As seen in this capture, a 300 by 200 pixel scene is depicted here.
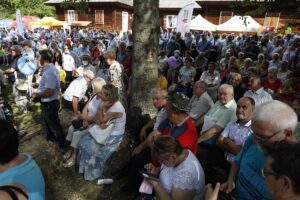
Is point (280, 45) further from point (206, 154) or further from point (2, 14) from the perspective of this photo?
point (2, 14)

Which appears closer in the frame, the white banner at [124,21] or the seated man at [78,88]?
the seated man at [78,88]

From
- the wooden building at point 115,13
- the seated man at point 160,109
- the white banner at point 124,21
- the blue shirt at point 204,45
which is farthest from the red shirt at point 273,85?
the white banner at point 124,21

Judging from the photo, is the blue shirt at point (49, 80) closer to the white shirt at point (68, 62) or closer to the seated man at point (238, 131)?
the seated man at point (238, 131)

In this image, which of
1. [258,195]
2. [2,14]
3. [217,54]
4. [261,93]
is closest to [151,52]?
[261,93]

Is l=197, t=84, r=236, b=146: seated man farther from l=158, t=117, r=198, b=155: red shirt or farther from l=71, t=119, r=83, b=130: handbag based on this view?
l=71, t=119, r=83, b=130: handbag

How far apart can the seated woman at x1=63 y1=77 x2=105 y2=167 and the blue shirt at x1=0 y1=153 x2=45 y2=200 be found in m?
2.46

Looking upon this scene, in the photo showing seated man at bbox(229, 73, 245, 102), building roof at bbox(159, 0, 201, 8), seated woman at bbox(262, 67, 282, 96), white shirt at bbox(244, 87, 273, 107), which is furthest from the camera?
building roof at bbox(159, 0, 201, 8)

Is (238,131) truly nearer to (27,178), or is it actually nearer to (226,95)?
(226,95)

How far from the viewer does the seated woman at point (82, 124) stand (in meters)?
4.36

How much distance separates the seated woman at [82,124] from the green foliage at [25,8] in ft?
122

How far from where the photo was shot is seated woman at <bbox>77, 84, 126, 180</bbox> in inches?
160

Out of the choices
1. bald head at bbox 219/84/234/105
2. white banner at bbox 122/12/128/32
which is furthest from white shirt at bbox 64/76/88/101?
white banner at bbox 122/12/128/32

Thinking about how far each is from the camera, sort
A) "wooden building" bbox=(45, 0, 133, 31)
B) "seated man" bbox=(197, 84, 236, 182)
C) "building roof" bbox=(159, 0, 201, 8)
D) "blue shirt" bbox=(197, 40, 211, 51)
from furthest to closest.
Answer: "building roof" bbox=(159, 0, 201, 8), "wooden building" bbox=(45, 0, 133, 31), "blue shirt" bbox=(197, 40, 211, 51), "seated man" bbox=(197, 84, 236, 182)

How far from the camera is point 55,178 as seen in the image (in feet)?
13.6
